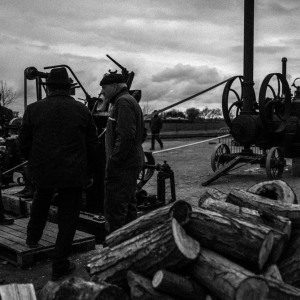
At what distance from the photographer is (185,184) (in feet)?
33.3

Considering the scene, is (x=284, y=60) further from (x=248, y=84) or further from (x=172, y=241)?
(x=172, y=241)

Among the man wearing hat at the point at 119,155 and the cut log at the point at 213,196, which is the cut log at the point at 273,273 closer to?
the cut log at the point at 213,196

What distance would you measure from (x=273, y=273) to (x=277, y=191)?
4.28ft

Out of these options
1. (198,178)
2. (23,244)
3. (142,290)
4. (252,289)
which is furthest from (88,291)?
(198,178)

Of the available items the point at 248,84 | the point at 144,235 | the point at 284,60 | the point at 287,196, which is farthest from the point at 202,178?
the point at 144,235

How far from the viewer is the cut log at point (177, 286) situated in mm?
3035

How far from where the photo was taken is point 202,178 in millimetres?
11203

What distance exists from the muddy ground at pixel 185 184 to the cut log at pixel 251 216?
1327 millimetres

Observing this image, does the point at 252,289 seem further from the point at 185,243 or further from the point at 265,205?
the point at 265,205

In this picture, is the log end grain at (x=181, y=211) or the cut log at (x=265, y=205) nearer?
the log end grain at (x=181, y=211)

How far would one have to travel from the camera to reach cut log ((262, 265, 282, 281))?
321 cm

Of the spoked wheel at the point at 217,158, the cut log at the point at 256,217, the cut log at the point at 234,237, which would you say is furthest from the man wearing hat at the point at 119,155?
the spoked wheel at the point at 217,158

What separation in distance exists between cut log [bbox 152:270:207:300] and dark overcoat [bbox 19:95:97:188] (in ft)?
4.96

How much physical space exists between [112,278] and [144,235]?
358mm
